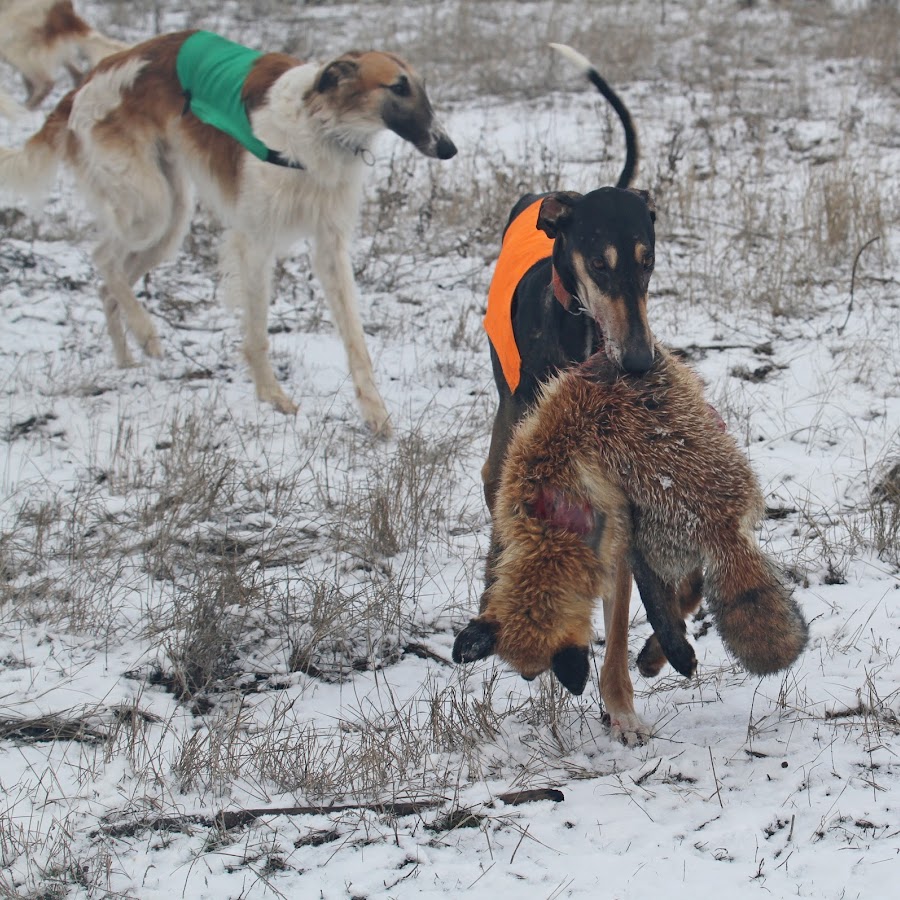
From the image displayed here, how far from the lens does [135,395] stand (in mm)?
5371

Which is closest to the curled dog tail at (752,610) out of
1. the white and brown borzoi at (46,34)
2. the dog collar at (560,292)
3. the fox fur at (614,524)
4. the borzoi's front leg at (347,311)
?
the fox fur at (614,524)

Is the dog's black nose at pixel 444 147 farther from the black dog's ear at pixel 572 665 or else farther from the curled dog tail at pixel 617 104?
the black dog's ear at pixel 572 665

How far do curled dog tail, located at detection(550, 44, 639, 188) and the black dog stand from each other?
2.01 ft

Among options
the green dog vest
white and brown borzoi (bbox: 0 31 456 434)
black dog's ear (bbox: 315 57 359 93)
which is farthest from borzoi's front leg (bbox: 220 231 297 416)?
black dog's ear (bbox: 315 57 359 93)

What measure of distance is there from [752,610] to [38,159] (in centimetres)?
526

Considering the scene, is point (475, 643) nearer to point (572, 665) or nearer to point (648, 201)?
point (572, 665)

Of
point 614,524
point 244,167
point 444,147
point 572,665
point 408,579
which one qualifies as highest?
point 444,147

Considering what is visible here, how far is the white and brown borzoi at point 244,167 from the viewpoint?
5.15 m

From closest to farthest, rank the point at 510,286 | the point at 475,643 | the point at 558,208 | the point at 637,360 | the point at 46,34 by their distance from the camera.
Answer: the point at 475,643
the point at 637,360
the point at 558,208
the point at 510,286
the point at 46,34

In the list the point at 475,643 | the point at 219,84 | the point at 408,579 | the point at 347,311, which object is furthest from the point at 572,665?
the point at 219,84

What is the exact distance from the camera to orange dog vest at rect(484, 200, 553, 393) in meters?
3.32

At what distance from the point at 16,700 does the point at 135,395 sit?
267 cm

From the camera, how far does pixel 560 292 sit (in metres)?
3.05

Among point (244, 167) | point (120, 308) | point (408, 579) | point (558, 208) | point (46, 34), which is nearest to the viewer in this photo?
point (558, 208)
